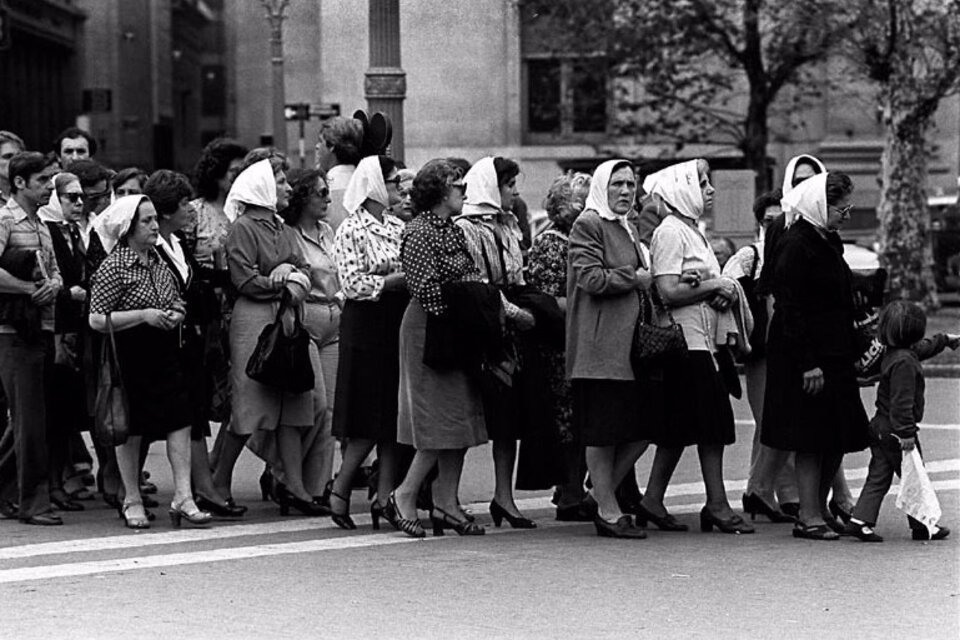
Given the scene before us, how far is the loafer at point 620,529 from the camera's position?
396 inches

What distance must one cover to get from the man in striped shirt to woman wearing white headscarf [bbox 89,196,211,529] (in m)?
0.47

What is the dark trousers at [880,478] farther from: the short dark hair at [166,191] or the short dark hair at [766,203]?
the short dark hair at [166,191]

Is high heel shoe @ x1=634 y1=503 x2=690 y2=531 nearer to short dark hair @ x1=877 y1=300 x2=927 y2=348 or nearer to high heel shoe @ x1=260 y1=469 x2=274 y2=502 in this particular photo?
short dark hair @ x1=877 y1=300 x2=927 y2=348

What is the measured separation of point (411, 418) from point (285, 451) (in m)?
1.25

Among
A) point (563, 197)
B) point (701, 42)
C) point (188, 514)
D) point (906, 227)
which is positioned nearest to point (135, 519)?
point (188, 514)

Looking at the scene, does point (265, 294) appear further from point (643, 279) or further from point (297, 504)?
point (643, 279)


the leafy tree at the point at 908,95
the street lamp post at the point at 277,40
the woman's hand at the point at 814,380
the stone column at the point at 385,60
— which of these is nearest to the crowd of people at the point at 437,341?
the woman's hand at the point at 814,380

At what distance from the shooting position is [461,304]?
982cm

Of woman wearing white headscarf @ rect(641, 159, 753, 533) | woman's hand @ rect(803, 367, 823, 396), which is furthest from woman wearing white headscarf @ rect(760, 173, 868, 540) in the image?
woman wearing white headscarf @ rect(641, 159, 753, 533)

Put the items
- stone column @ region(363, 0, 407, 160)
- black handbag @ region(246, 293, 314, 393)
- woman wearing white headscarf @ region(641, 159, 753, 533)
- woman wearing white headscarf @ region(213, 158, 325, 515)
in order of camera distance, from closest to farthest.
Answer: woman wearing white headscarf @ region(641, 159, 753, 533)
black handbag @ region(246, 293, 314, 393)
woman wearing white headscarf @ region(213, 158, 325, 515)
stone column @ region(363, 0, 407, 160)

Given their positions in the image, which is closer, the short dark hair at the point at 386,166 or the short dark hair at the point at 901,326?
the short dark hair at the point at 901,326

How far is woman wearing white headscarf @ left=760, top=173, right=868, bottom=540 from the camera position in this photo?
32.2 feet

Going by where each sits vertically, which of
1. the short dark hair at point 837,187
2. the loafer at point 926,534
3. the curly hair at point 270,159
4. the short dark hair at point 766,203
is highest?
the curly hair at point 270,159

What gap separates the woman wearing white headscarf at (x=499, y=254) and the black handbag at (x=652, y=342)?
0.58m
